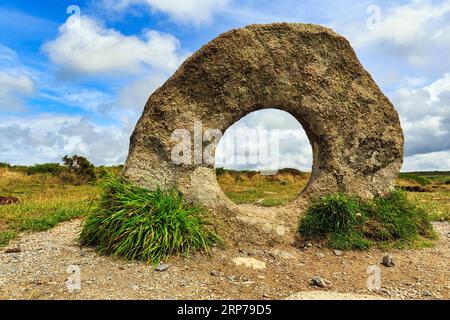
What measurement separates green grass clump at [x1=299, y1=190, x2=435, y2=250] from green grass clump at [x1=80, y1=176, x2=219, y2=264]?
185 centimetres

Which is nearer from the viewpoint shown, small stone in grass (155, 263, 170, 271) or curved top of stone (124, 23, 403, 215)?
small stone in grass (155, 263, 170, 271)

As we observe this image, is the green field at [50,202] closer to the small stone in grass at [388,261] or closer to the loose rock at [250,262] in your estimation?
the loose rock at [250,262]

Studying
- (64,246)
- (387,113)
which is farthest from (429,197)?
(64,246)

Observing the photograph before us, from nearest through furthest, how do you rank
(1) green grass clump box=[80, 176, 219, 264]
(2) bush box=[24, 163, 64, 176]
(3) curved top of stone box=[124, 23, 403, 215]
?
(1) green grass clump box=[80, 176, 219, 264], (3) curved top of stone box=[124, 23, 403, 215], (2) bush box=[24, 163, 64, 176]

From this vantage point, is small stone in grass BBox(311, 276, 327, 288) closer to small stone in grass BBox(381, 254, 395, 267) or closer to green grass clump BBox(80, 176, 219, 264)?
small stone in grass BBox(381, 254, 395, 267)

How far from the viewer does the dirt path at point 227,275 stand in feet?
16.9

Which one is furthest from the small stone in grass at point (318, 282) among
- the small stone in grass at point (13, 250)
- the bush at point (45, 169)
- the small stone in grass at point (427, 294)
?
the bush at point (45, 169)

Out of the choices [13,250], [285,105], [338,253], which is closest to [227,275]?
[338,253]

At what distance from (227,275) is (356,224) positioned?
2.78m

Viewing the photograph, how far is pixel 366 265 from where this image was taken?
6.50 meters

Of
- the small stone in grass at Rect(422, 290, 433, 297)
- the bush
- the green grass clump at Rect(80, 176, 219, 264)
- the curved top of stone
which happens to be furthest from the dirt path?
the bush

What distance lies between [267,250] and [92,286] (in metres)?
2.90

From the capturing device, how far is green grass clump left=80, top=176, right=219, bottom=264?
6.12 meters

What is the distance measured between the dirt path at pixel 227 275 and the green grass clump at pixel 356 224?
248 mm
